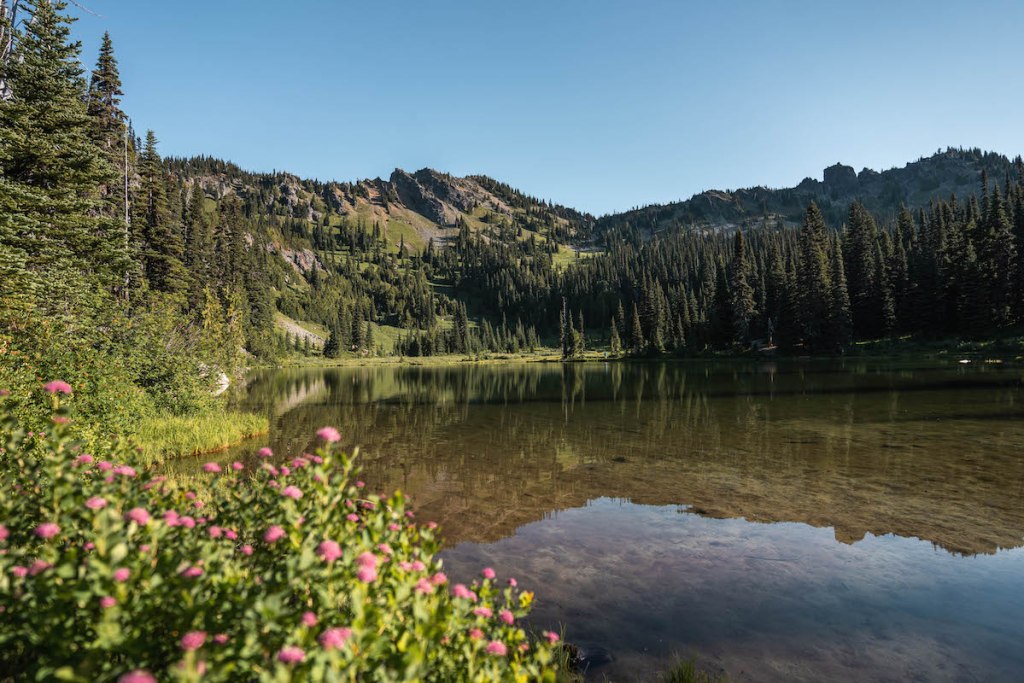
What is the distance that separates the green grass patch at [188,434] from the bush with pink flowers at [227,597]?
19.2m

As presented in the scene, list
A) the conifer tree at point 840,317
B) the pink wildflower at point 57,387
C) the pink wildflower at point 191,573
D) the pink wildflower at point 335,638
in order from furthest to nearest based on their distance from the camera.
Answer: the conifer tree at point 840,317, the pink wildflower at point 57,387, the pink wildflower at point 191,573, the pink wildflower at point 335,638

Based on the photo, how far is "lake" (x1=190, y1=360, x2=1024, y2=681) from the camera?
7.97 meters

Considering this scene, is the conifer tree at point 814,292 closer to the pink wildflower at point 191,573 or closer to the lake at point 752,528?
the lake at point 752,528

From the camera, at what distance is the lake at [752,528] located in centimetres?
797

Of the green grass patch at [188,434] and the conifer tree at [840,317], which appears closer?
the green grass patch at [188,434]

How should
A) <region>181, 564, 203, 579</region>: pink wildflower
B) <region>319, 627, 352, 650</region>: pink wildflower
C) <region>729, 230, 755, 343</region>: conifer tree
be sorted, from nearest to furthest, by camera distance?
1. <region>319, 627, 352, 650</region>: pink wildflower
2. <region>181, 564, 203, 579</region>: pink wildflower
3. <region>729, 230, 755, 343</region>: conifer tree

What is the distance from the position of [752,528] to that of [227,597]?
13108 mm

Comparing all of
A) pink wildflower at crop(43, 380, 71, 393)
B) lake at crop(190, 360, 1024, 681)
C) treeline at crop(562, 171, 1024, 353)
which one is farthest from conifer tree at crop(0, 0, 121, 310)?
treeline at crop(562, 171, 1024, 353)

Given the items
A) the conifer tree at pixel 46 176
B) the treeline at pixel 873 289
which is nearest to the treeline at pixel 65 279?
the conifer tree at pixel 46 176

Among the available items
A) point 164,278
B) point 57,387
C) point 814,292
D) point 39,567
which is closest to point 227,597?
point 39,567

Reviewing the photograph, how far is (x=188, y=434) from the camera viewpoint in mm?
22922

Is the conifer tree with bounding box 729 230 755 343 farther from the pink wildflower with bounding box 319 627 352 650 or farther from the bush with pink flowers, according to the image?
the pink wildflower with bounding box 319 627 352 650

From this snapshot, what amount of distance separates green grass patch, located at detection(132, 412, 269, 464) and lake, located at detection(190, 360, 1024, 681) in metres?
1.87

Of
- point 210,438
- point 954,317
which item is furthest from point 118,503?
point 954,317
